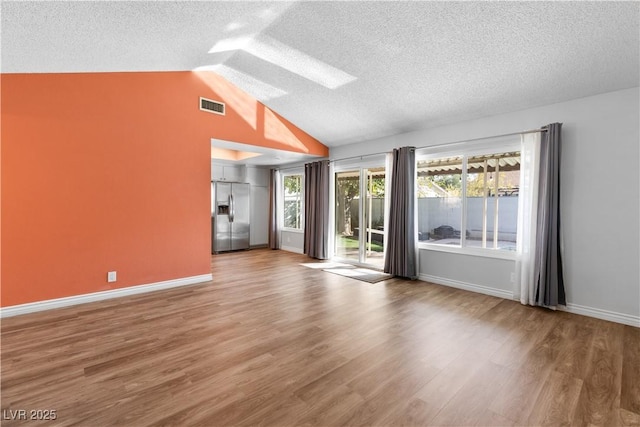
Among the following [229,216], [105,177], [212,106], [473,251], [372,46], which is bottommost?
[473,251]

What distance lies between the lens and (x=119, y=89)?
4.05 m

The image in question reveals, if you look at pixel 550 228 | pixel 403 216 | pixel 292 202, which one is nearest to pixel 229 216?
pixel 292 202

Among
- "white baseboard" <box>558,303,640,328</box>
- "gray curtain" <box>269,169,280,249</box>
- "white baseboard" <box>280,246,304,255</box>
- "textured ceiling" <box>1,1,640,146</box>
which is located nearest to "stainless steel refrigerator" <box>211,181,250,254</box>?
"gray curtain" <box>269,169,280,249</box>

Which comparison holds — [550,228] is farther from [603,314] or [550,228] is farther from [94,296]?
[94,296]

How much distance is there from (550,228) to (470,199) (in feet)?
3.93

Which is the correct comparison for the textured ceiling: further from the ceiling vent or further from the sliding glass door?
the sliding glass door

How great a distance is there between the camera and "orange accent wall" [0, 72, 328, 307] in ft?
11.2

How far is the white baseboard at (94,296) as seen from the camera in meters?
3.39

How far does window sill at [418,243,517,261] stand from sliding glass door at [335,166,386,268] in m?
1.11

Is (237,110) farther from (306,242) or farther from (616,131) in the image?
(616,131)

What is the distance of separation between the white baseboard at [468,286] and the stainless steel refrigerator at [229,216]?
A: 15.9 feet

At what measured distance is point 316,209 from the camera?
23.2 feet

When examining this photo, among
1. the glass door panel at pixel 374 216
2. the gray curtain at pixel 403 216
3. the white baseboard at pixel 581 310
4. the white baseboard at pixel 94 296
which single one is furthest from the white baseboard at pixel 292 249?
the white baseboard at pixel 581 310

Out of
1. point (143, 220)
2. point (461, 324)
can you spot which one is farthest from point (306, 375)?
point (143, 220)
